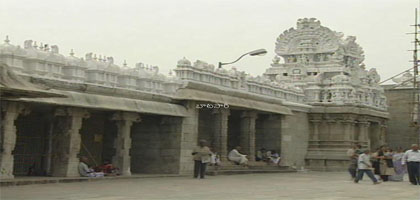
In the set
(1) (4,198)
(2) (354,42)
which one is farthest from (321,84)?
(1) (4,198)

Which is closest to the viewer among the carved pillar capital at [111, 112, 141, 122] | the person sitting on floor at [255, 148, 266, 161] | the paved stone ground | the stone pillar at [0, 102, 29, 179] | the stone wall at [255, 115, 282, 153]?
the paved stone ground

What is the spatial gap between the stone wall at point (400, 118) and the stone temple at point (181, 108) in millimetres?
3760

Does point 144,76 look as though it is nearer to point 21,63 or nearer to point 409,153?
point 21,63

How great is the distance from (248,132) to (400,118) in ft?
53.5

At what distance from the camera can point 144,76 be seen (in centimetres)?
2112

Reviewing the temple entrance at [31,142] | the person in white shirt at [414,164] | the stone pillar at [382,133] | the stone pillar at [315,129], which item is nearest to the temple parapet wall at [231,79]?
the stone pillar at [315,129]

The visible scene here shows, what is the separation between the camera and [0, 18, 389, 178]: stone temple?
17516mm

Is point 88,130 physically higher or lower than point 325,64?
lower

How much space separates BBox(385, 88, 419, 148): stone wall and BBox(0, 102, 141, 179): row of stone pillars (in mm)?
22522

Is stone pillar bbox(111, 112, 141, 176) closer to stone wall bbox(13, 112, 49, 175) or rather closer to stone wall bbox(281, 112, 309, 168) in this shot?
stone wall bbox(13, 112, 49, 175)

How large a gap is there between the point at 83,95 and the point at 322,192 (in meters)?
7.22

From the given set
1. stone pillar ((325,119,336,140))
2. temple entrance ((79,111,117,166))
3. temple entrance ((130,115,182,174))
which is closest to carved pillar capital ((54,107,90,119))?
temple entrance ((79,111,117,166))

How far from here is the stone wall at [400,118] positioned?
1523 inches

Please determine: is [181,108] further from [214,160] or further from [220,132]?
[220,132]
